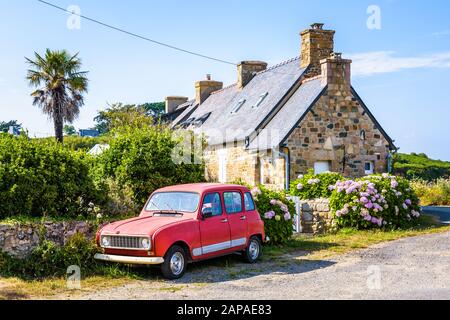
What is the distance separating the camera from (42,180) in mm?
11555

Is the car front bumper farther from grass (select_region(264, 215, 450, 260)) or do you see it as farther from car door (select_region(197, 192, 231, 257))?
Result: grass (select_region(264, 215, 450, 260))

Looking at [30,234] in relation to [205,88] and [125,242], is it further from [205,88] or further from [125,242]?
[205,88]

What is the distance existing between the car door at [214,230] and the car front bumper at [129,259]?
946 mm

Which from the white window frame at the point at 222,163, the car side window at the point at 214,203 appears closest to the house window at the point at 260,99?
the white window frame at the point at 222,163

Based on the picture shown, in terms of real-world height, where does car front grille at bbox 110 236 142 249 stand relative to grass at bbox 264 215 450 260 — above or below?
above

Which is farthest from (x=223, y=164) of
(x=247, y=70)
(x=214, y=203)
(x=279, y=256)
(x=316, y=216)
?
(x=214, y=203)

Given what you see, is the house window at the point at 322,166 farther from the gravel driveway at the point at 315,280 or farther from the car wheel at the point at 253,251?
the car wheel at the point at 253,251

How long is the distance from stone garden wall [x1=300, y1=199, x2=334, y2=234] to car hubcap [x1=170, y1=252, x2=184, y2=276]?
289 inches

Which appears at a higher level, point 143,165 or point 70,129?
point 70,129

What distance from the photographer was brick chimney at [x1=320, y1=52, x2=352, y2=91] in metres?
21.6

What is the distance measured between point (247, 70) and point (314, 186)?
46.6 ft

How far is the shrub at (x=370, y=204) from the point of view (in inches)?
623

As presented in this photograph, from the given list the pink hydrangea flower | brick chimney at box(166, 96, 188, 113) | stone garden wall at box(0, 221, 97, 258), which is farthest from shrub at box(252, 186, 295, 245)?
brick chimney at box(166, 96, 188, 113)
